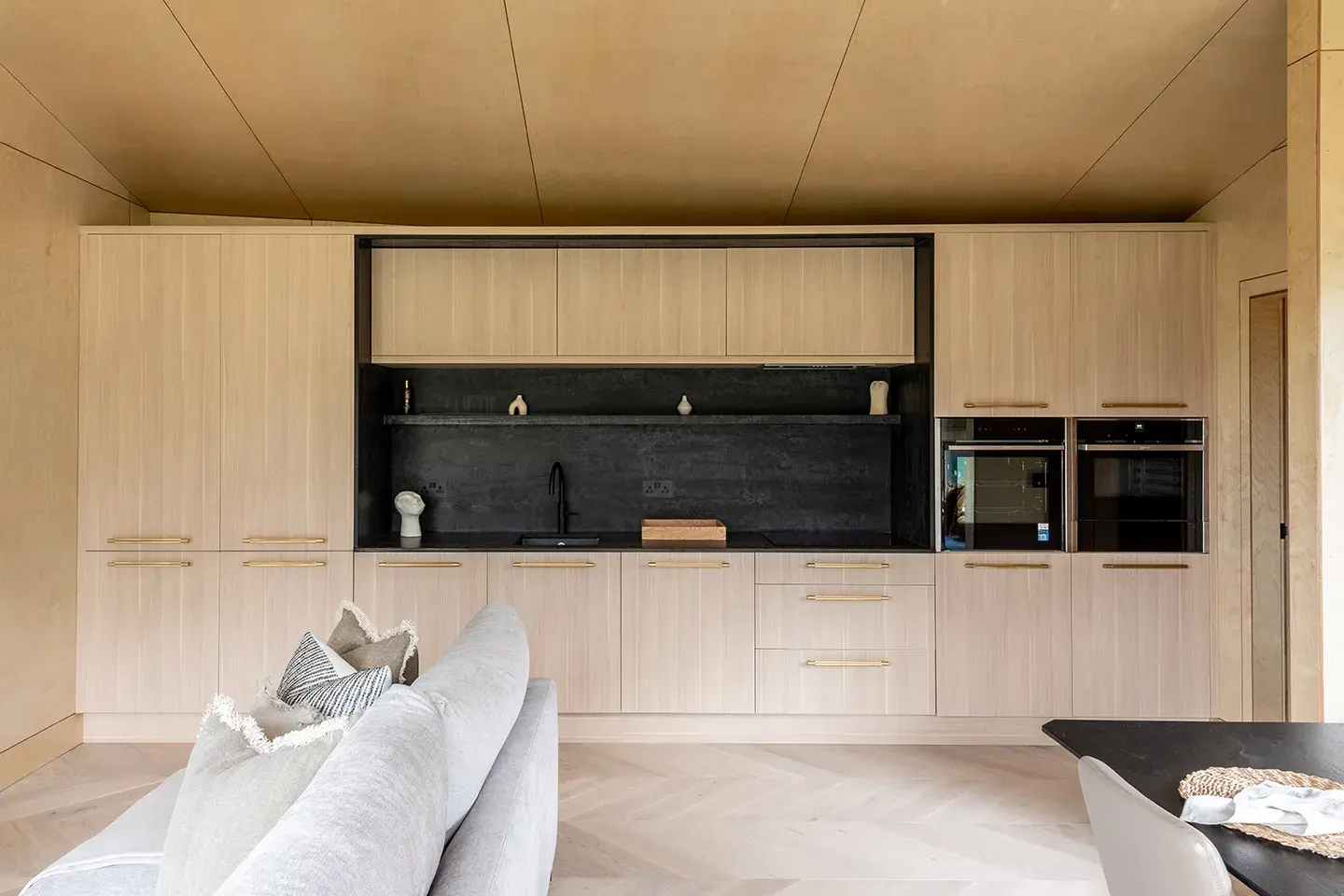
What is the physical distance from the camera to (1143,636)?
3.99 m

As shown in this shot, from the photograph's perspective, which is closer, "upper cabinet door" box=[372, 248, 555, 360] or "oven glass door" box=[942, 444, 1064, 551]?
"oven glass door" box=[942, 444, 1064, 551]

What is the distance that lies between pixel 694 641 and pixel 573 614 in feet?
1.86

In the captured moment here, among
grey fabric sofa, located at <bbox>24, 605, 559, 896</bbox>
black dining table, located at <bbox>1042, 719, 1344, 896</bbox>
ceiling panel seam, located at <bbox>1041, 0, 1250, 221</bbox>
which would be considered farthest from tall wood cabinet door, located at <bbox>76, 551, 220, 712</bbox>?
ceiling panel seam, located at <bbox>1041, 0, 1250, 221</bbox>

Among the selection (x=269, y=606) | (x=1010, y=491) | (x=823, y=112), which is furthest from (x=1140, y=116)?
(x=269, y=606)

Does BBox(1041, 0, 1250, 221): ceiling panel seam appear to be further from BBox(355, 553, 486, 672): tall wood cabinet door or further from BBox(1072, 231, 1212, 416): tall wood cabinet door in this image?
BBox(355, 553, 486, 672): tall wood cabinet door

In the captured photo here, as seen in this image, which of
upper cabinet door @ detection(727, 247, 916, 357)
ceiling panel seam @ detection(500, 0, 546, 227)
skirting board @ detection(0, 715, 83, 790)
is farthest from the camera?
upper cabinet door @ detection(727, 247, 916, 357)

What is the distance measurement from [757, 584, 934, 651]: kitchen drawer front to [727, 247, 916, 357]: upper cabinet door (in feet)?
3.68

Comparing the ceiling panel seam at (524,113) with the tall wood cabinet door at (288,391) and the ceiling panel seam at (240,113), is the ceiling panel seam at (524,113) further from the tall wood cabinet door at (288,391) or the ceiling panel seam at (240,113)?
the ceiling panel seam at (240,113)

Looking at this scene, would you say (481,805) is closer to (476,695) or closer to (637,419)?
(476,695)

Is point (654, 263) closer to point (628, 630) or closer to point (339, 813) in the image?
point (628, 630)

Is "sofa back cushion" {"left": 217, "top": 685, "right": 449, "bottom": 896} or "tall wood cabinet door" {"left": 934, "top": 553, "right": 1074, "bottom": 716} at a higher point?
"sofa back cushion" {"left": 217, "top": 685, "right": 449, "bottom": 896}

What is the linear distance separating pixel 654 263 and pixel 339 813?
11.1 ft

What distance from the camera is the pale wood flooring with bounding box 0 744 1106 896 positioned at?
280 centimetres

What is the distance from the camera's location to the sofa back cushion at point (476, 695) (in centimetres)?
160
